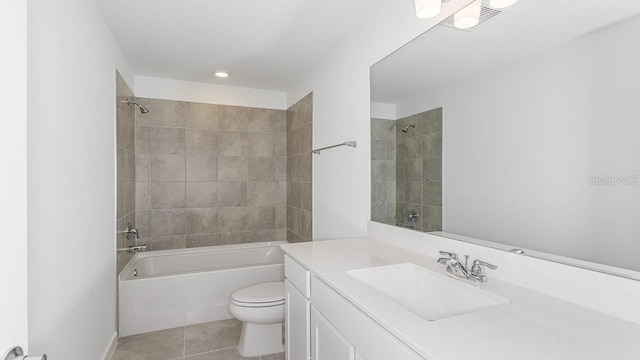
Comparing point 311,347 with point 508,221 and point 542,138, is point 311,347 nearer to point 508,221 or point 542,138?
point 508,221

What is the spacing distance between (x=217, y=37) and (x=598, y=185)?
242 cm

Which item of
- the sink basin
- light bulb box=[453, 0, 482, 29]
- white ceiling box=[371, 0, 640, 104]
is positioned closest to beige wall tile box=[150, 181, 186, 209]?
white ceiling box=[371, 0, 640, 104]

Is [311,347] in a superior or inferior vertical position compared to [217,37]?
inferior

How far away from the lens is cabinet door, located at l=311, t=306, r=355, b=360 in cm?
111

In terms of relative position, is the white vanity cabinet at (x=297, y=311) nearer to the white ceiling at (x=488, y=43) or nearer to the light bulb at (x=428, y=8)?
the white ceiling at (x=488, y=43)

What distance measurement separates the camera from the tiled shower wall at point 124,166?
8.17ft

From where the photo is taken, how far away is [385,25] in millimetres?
1896

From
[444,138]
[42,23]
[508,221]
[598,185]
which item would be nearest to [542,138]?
[598,185]

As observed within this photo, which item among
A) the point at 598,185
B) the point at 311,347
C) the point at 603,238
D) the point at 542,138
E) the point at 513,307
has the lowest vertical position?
the point at 311,347

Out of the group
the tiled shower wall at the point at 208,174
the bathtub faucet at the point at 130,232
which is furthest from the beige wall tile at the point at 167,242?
the bathtub faucet at the point at 130,232

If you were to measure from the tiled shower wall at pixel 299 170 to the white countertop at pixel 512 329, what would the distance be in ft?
6.67

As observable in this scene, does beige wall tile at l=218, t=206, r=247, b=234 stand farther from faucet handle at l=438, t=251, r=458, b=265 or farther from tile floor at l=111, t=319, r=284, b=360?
faucet handle at l=438, t=251, r=458, b=265

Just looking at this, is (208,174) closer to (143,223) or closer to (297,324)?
(143,223)

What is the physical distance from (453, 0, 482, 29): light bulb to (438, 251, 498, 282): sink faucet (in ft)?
3.33
